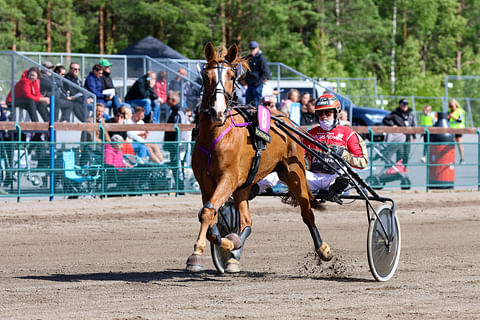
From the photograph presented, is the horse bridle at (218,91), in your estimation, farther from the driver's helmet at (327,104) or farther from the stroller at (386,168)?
the stroller at (386,168)

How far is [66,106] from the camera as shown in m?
15.6

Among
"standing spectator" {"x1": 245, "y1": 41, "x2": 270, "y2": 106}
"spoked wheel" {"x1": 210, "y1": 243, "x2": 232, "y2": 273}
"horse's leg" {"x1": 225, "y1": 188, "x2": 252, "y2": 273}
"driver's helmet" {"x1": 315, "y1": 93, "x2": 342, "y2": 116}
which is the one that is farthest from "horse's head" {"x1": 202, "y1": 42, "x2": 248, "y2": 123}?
"standing spectator" {"x1": 245, "y1": 41, "x2": 270, "y2": 106}

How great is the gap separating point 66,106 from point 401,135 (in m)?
6.95

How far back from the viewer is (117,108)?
54.4 ft

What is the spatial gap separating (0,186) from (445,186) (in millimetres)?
9381

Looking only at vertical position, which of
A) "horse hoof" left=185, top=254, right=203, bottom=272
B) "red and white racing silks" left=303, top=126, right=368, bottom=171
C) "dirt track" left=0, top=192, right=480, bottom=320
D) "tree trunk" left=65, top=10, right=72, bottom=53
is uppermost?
"tree trunk" left=65, top=10, right=72, bottom=53

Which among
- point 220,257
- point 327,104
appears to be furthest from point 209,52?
point 220,257

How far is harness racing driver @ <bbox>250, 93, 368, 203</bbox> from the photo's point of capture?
336 inches

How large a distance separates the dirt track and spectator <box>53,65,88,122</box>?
1.63 m

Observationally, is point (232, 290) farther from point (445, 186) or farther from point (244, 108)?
point (445, 186)

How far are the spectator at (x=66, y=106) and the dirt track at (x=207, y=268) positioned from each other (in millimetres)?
1635

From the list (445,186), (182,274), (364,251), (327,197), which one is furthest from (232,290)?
(445,186)

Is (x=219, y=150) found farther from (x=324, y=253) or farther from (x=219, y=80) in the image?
(x=324, y=253)

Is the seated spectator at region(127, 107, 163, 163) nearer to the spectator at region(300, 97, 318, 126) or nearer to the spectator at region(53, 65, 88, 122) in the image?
the spectator at region(53, 65, 88, 122)
